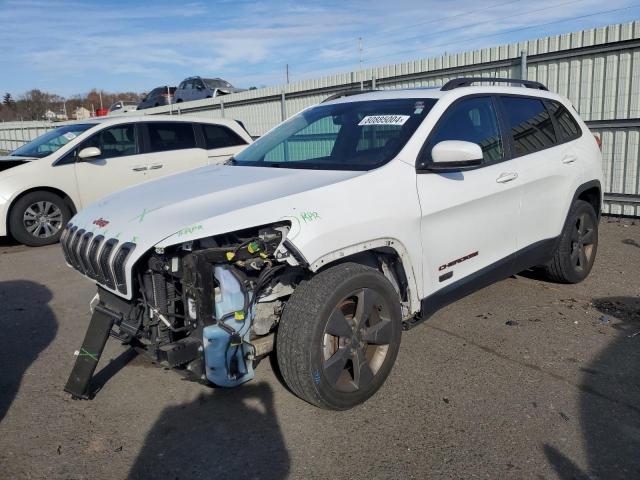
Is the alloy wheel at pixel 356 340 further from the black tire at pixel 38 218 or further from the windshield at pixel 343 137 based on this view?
the black tire at pixel 38 218

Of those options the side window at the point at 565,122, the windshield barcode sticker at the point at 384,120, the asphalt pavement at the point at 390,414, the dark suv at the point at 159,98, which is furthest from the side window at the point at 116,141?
the dark suv at the point at 159,98

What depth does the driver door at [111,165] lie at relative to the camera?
8.38 m

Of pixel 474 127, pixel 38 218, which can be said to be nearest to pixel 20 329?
pixel 38 218

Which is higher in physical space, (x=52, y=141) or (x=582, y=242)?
(x=52, y=141)

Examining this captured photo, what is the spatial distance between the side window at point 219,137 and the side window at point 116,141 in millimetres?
1148

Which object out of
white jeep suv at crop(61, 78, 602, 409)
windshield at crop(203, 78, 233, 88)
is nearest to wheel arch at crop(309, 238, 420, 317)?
white jeep suv at crop(61, 78, 602, 409)

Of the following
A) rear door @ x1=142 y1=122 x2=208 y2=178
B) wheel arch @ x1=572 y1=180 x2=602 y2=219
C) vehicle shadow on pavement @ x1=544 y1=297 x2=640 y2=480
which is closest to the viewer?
vehicle shadow on pavement @ x1=544 y1=297 x2=640 y2=480

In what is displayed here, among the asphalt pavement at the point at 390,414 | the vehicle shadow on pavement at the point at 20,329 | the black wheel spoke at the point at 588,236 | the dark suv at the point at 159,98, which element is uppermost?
the dark suv at the point at 159,98

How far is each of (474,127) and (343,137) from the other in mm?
965

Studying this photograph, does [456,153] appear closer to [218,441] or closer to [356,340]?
[356,340]

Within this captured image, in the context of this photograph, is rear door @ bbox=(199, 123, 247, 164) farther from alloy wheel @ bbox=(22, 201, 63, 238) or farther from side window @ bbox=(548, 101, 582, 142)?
side window @ bbox=(548, 101, 582, 142)

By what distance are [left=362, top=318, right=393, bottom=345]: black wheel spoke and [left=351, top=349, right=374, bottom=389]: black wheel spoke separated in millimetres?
87

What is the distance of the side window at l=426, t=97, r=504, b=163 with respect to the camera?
3.86m

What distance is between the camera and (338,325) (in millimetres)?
3111
